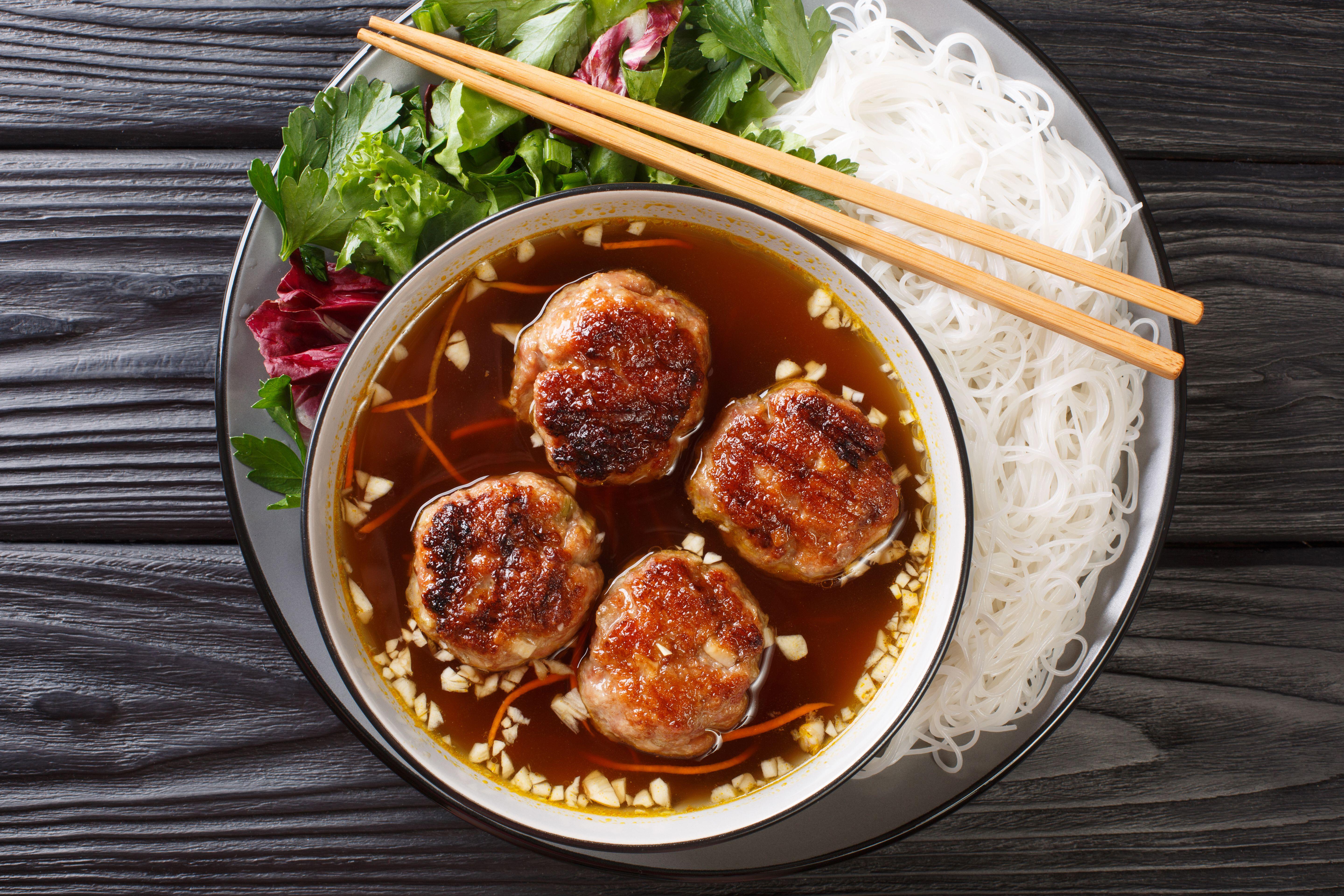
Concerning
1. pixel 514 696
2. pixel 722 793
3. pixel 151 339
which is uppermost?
pixel 151 339

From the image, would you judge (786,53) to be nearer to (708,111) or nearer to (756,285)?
(708,111)

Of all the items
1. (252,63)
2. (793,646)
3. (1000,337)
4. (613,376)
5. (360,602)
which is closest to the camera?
(613,376)

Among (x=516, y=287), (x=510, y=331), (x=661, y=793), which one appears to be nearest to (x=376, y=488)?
(x=510, y=331)

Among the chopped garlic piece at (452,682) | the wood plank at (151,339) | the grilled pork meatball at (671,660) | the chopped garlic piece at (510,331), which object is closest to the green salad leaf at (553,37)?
the chopped garlic piece at (510,331)

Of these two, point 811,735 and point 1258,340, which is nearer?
point 811,735

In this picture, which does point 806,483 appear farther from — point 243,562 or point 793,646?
point 243,562

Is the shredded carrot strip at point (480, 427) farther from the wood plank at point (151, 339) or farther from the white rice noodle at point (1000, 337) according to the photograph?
the white rice noodle at point (1000, 337)
